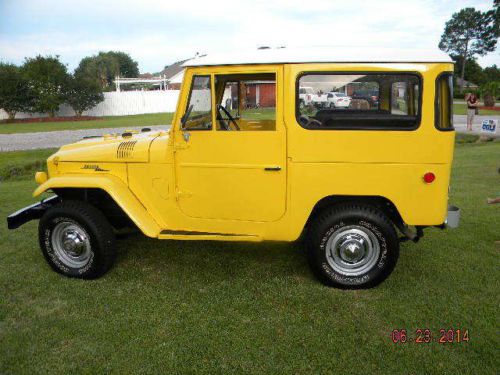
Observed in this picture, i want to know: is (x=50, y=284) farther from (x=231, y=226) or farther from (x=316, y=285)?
(x=316, y=285)

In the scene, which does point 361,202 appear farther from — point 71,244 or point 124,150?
point 71,244

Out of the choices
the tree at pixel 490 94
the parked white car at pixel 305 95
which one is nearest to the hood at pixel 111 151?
the parked white car at pixel 305 95

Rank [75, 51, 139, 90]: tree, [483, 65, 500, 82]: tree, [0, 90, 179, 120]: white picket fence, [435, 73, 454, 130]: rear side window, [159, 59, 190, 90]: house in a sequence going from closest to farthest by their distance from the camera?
[435, 73, 454, 130]: rear side window < [159, 59, 190, 90]: house < [0, 90, 179, 120]: white picket fence < [483, 65, 500, 82]: tree < [75, 51, 139, 90]: tree

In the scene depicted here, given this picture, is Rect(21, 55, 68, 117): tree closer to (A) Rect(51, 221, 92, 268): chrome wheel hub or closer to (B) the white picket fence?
(B) the white picket fence

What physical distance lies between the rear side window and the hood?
8.84ft

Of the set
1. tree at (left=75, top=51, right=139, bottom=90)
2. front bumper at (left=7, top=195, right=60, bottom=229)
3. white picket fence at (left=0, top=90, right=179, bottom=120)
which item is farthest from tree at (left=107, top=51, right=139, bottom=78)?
front bumper at (left=7, top=195, right=60, bottom=229)

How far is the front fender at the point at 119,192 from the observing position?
3941 mm

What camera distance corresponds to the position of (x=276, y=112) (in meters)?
3.69

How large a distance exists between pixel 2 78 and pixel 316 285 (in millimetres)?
30592

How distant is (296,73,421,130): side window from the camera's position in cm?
356

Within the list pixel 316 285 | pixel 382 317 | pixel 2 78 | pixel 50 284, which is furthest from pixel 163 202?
pixel 2 78

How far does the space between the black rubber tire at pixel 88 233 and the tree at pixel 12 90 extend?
2826cm

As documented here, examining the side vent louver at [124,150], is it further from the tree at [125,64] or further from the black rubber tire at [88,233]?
the tree at [125,64]

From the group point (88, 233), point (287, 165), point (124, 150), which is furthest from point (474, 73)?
point (88, 233)
